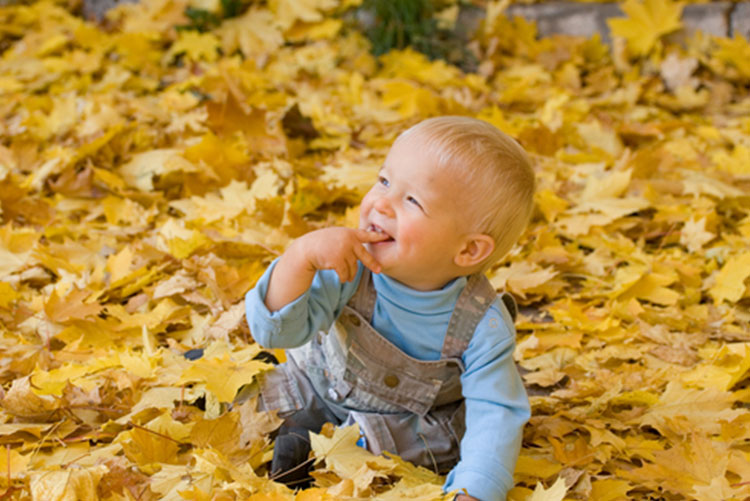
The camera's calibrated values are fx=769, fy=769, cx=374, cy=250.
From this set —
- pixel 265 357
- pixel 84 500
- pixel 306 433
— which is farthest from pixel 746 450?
pixel 84 500

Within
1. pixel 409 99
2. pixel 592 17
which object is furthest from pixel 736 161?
pixel 592 17

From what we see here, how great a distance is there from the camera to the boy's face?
4.56 feet

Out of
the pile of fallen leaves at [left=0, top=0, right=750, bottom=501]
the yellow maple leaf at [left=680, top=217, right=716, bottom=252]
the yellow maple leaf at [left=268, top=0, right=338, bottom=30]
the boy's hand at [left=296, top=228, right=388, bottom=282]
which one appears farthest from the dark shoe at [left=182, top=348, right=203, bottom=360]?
the yellow maple leaf at [left=268, top=0, right=338, bottom=30]

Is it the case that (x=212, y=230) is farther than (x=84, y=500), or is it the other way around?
(x=212, y=230)

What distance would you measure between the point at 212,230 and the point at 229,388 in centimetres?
88

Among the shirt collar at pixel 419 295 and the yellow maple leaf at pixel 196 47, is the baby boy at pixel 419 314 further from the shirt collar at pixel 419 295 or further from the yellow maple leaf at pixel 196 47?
the yellow maple leaf at pixel 196 47

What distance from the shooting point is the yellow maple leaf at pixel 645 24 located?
4.29 meters

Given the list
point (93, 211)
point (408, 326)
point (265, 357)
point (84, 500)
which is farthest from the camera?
point (93, 211)

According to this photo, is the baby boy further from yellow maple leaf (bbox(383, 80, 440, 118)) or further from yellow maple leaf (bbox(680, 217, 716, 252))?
yellow maple leaf (bbox(383, 80, 440, 118))

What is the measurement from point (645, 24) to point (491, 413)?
139 inches

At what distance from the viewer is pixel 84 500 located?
1350 millimetres

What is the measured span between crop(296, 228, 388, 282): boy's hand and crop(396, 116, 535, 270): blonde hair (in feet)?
0.67

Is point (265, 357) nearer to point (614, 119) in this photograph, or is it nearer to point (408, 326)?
point (408, 326)

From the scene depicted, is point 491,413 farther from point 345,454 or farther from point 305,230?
point 305,230
